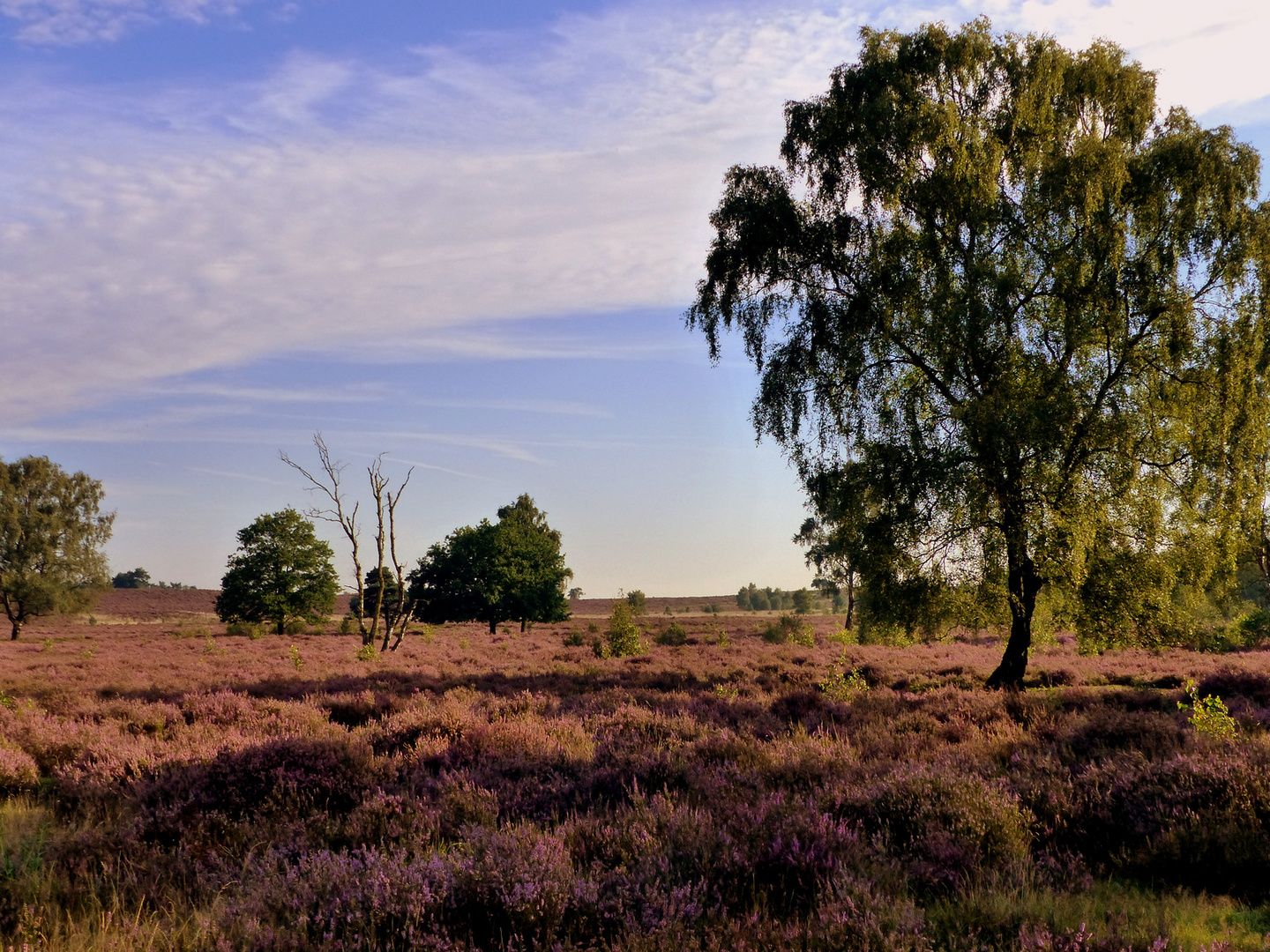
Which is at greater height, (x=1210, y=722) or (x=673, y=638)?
(x=1210, y=722)

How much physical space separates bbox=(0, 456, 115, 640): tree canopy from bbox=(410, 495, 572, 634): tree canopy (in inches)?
896

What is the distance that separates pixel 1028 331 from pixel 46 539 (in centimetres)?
6143

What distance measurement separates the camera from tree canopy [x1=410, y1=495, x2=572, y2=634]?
197ft

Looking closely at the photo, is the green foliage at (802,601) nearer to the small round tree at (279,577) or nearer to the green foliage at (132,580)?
the small round tree at (279,577)

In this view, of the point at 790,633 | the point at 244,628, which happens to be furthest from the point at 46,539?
the point at 790,633

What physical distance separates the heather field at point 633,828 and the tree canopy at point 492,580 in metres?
47.5

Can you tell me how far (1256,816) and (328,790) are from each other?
7.64m

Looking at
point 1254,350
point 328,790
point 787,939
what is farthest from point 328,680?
point 1254,350

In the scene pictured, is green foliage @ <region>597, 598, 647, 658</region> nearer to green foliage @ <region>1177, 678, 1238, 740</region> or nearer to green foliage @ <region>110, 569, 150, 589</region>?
Result: green foliage @ <region>1177, 678, 1238, 740</region>

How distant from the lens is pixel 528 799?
21.6 ft

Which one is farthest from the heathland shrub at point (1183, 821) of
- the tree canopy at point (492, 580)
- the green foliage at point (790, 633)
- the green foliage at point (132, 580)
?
the green foliage at point (132, 580)

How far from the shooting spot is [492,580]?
5988 cm

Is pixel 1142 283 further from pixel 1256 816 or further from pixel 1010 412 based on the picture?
pixel 1256 816

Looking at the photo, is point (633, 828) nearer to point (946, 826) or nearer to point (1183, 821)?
point (946, 826)
